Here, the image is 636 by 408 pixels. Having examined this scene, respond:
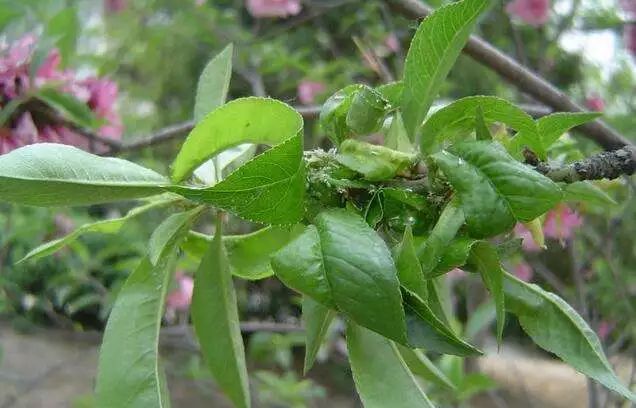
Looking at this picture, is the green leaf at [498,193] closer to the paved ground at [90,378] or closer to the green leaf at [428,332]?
the green leaf at [428,332]

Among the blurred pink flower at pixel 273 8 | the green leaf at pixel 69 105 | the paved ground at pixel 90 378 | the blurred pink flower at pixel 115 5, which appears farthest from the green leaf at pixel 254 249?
the blurred pink flower at pixel 115 5

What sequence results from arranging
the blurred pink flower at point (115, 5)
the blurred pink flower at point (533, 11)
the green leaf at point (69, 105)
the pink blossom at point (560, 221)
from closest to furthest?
the pink blossom at point (560, 221)
the green leaf at point (69, 105)
the blurred pink flower at point (533, 11)
the blurred pink flower at point (115, 5)

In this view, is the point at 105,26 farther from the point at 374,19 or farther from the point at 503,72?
the point at 503,72

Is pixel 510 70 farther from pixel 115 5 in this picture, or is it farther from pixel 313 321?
pixel 115 5

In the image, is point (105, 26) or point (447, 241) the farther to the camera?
point (105, 26)

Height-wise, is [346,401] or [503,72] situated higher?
[503,72]

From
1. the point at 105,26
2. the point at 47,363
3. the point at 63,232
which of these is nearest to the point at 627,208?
the point at 63,232
